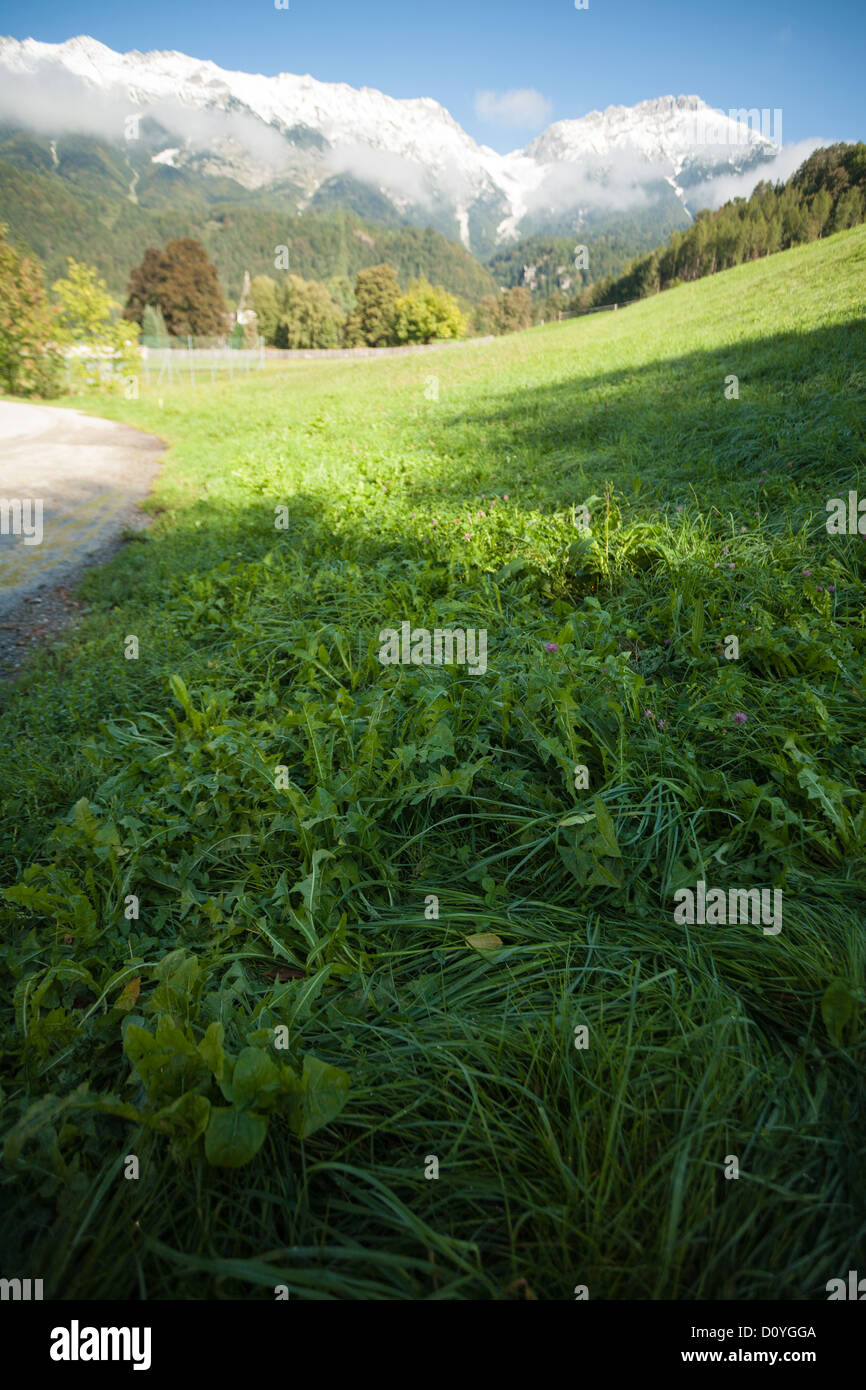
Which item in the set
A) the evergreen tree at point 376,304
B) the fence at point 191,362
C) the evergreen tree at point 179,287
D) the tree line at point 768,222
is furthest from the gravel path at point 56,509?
the evergreen tree at point 376,304

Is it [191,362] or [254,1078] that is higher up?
[191,362]

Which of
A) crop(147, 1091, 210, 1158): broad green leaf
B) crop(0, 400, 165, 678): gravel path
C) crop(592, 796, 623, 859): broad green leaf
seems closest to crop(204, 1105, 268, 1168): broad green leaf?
crop(147, 1091, 210, 1158): broad green leaf

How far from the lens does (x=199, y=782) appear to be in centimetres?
258

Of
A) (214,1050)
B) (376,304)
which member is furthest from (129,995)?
(376,304)

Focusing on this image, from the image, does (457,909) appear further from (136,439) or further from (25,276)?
(25,276)

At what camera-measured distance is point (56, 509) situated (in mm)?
8023

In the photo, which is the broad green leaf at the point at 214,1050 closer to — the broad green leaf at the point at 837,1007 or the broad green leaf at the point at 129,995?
the broad green leaf at the point at 129,995

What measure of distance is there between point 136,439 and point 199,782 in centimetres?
1424

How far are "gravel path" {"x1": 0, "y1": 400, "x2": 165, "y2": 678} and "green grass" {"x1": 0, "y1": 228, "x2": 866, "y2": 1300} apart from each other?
0.71 m

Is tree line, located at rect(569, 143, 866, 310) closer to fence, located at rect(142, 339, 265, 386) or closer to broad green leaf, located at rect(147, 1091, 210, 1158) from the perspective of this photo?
fence, located at rect(142, 339, 265, 386)

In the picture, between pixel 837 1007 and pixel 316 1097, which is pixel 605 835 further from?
pixel 316 1097

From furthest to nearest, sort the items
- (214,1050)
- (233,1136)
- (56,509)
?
1. (56,509)
2. (214,1050)
3. (233,1136)

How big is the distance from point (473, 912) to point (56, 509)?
332 inches

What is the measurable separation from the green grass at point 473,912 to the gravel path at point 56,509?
2.32 ft
